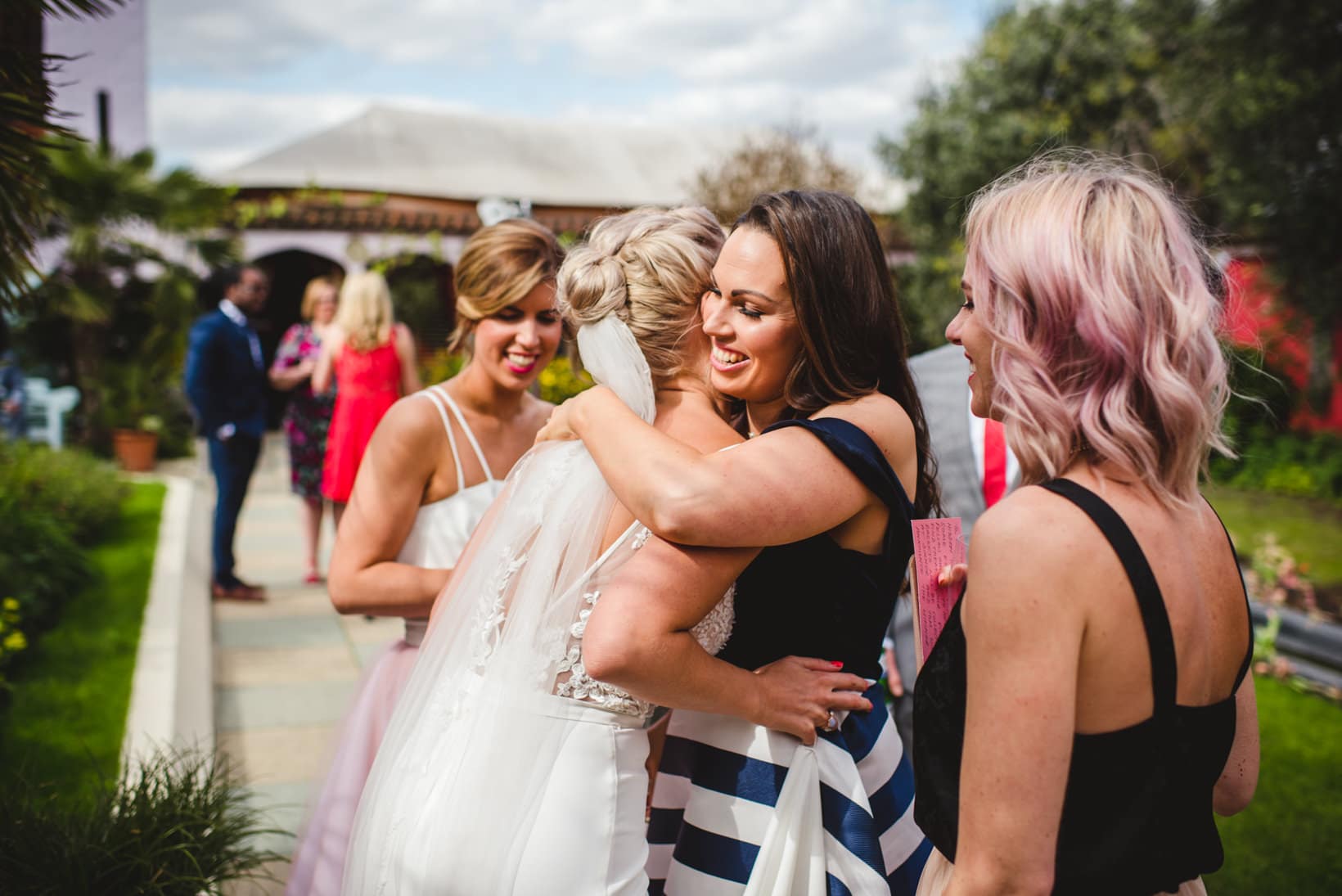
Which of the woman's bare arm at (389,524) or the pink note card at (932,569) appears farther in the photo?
the woman's bare arm at (389,524)

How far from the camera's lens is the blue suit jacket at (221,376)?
712 centimetres

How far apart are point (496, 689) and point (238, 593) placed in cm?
622

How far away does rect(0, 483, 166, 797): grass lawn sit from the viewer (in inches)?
162

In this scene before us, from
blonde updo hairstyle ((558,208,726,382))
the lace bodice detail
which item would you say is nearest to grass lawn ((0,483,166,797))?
the lace bodice detail

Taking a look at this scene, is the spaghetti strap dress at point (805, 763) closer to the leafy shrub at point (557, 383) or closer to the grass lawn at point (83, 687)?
the grass lawn at point (83, 687)

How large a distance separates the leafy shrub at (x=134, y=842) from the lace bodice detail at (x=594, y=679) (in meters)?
1.67

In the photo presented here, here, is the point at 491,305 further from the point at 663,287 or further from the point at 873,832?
the point at 873,832

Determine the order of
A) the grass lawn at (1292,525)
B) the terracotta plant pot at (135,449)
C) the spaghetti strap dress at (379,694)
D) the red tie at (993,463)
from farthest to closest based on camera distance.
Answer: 1. the terracotta plant pot at (135,449)
2. the grass lawn at (1292,525)
3. the red tie at (993,463)
4. the spaghetti strap dress at (379,694)

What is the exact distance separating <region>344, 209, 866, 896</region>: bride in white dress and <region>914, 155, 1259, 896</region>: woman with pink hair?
55cm

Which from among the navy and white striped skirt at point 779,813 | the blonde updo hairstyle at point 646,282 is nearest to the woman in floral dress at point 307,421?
the blonde updo hairstyle at point 646,282

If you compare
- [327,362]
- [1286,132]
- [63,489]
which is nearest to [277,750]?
[327,362]

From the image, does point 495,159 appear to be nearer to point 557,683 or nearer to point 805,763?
point 557,683

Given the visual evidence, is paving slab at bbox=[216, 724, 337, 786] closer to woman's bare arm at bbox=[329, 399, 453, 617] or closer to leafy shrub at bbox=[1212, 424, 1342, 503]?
woman's bare arm at bbox=[329, 399, 453, 617]

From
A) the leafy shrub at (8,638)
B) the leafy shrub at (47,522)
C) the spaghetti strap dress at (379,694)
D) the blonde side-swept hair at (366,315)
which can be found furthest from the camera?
the blonde side-swept hair at (366,315)
